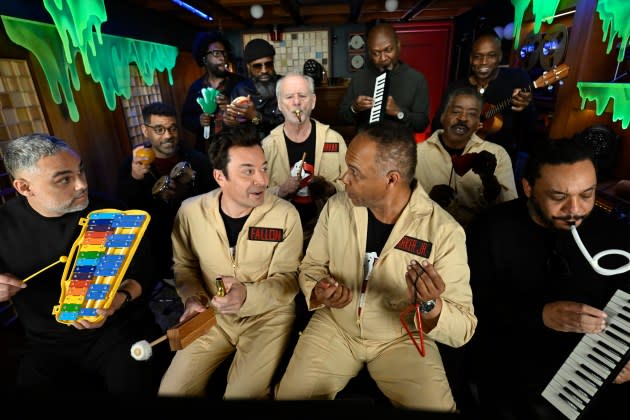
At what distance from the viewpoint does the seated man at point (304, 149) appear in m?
3.03

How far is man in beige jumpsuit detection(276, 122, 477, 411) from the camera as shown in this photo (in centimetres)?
177

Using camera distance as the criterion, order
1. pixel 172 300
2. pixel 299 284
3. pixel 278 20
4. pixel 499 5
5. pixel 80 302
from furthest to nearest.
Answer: pixel 278 20 < pixel 499 5 < pixel 172 300 < pixel 299 284 < pixel 80 302

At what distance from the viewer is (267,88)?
12.9 feet

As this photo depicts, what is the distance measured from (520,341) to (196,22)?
7477 millimetres

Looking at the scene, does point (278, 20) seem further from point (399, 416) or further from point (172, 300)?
point (399, 416)

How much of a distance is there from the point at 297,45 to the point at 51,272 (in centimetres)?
811

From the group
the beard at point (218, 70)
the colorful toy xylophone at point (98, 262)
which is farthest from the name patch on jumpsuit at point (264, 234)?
the beard at point (218, 70)

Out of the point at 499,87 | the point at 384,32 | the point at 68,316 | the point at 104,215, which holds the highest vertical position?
the point at 384,32

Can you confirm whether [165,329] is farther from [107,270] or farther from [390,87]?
[390,87]

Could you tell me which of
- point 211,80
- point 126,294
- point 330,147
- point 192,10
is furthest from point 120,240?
point 192,10

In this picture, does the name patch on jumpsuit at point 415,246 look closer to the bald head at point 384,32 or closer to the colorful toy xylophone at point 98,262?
the colorful toy xylophone at point 98,262

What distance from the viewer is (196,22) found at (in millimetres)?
6789

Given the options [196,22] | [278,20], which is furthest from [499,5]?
[196,22]

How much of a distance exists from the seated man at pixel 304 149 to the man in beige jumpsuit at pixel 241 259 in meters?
0.81
